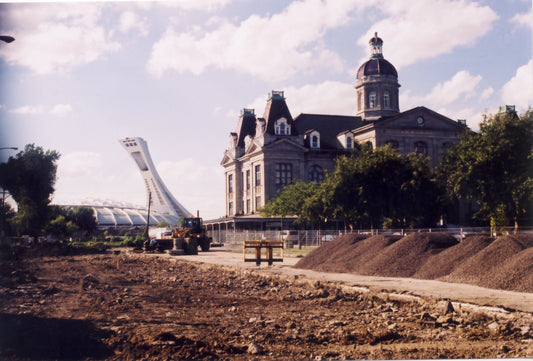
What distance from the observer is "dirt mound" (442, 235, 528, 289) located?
68.8 ft

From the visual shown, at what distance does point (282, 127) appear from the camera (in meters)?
84.5

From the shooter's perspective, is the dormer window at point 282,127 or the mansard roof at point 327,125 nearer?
the dormer window at point 282,127

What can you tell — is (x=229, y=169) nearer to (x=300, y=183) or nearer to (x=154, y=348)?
(x=300, y=183)

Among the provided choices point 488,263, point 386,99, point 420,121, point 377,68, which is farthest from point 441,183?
point 377,68

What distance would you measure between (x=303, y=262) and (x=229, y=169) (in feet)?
206

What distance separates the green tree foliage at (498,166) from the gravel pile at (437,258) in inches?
735

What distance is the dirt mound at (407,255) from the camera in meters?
25.8

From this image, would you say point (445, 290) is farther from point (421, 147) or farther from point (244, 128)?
point (244, 128)

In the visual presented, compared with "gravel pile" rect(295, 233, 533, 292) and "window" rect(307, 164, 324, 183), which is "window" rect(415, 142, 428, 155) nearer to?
"window" rect(307, 164, 324, 183)

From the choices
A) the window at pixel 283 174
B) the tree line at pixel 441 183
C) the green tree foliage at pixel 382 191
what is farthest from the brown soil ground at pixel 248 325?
the window at pixel 283 174

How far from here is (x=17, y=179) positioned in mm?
39812

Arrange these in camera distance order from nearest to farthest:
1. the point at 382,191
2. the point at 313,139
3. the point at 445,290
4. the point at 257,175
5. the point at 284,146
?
1. the point at 445,290
2. the point at 382,191
3. the point at 284,146
4. the point at 257,175
5. the point at 313,139

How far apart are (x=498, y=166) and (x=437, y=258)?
25.4 metres

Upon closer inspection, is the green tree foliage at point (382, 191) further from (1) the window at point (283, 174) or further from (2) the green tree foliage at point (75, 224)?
(2) the green tree foliage at point (75, 224)
